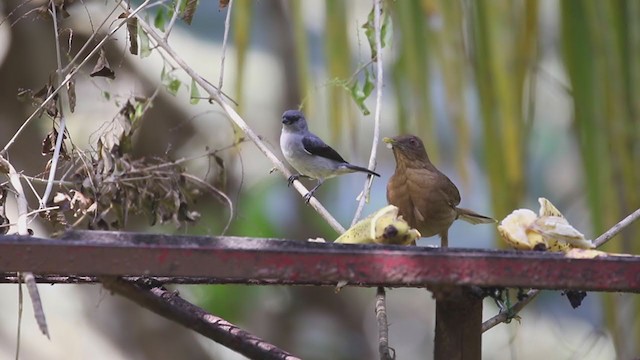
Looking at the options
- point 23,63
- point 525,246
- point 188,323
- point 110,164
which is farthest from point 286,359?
point 23,63

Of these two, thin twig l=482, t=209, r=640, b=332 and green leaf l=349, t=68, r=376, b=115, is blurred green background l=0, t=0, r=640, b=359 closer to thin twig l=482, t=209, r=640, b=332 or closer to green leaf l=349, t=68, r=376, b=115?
green leaf l=349, t=68, r=376, b=115

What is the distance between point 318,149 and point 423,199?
2.87ft

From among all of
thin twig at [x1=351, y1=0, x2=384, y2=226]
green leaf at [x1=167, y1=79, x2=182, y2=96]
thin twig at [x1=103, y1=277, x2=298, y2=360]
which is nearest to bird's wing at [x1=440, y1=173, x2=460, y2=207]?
thin twig at [x1=351, y1=0, x2=384, y2=226]

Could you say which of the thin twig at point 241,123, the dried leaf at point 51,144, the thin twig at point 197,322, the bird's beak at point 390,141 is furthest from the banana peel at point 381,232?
the bird's beak at point 390,141

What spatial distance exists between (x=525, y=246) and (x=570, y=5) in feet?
4.09

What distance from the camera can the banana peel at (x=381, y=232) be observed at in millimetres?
1915

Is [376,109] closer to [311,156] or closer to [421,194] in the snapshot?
[421,194]

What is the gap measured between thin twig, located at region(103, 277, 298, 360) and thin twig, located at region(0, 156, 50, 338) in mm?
119

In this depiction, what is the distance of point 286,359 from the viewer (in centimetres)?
198

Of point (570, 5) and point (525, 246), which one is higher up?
point (570, 5)

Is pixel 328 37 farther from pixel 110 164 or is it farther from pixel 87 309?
pixel 87 309

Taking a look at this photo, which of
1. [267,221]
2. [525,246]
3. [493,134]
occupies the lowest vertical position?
[525,246]

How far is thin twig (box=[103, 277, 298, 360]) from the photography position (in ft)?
5.32

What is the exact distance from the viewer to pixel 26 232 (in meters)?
2.15
